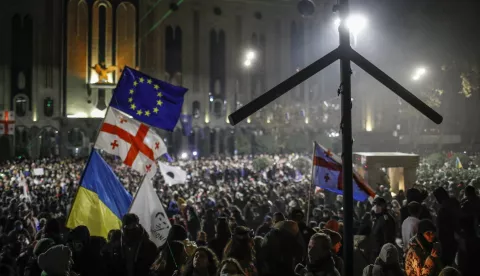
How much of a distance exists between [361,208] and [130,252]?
27.0ft

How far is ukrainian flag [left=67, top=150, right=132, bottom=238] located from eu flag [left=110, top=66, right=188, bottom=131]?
1326 mm

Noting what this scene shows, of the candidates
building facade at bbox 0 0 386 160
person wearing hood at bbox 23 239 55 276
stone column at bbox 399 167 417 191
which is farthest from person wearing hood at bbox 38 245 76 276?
building facade at bbox 0 0 386 160

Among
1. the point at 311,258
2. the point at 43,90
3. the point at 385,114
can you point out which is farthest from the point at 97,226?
the point at 385,114

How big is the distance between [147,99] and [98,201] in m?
2.17

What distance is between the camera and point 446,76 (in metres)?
48.8

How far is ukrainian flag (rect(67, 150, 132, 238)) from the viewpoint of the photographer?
6.72m

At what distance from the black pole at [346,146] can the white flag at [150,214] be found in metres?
4.30

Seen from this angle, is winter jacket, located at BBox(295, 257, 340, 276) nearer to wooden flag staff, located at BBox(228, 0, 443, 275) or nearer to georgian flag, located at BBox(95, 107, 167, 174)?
wooden flag staff, located at BBox(228, 0, 443, 275)

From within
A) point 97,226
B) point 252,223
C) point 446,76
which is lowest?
point 252,223

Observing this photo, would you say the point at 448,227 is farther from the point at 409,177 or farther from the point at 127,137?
the point at 409,177

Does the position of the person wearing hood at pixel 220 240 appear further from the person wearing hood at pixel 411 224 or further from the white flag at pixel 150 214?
the person wearing hood at pixel 411 224

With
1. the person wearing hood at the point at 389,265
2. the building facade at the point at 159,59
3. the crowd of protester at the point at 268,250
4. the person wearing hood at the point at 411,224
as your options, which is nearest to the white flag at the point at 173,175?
the crowd of protester at the point at 268,250

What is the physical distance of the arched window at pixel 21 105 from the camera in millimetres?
43844

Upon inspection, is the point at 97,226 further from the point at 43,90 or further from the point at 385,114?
the point at 385,114
